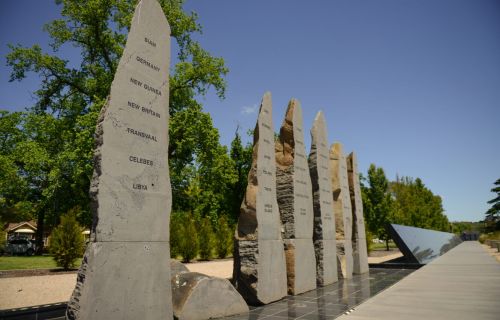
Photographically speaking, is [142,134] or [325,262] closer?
[142,134]

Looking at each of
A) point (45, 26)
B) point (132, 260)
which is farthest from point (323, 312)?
point (45, 26)

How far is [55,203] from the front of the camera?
24.5 metres

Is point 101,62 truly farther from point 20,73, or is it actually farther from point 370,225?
point 370,225

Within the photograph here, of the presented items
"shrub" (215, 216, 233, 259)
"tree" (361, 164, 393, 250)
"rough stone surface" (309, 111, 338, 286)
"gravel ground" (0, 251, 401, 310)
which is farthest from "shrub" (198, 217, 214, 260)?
"tree" (361, 164, 393, 250)

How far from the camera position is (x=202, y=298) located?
19.2 ft

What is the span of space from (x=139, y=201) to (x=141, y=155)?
0.67 meters

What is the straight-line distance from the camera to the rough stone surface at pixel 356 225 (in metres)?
13.4

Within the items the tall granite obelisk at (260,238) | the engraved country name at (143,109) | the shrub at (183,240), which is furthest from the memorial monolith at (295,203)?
the shrub at (183,240)

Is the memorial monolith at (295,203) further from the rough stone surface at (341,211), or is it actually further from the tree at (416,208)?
the tree at (416,208)

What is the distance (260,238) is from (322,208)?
388 cm

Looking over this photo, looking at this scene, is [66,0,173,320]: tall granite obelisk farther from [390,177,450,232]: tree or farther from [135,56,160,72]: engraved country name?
[390,177,450,232]: tree

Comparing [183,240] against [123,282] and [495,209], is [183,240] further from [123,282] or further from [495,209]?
[495,209]

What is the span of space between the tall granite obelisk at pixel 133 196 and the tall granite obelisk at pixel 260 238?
8.45 feet

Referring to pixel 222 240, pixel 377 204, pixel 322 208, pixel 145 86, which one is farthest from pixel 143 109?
pixel 377 204
